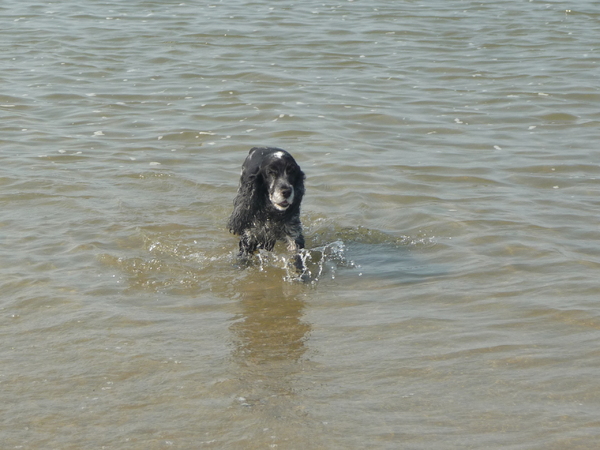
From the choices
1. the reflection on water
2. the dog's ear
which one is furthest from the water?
the dog's ear

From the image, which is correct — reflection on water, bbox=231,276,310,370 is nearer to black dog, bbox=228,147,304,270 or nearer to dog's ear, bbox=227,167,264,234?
black dog, bbox=228,147,304,270

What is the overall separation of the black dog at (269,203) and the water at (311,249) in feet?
0.73

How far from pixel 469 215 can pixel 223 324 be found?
3362 mm

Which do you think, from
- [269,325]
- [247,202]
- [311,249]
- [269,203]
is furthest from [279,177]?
[269,325]

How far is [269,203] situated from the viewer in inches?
288

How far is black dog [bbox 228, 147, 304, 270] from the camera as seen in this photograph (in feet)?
23.3

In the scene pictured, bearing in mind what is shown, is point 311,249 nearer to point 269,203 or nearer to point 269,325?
point 269,203

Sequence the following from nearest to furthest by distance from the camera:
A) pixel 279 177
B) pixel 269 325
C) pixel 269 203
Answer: pixel 269 325
pixel 279 177
pixel 269 203

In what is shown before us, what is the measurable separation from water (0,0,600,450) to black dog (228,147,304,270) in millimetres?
224

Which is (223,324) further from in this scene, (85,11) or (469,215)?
(85,11)

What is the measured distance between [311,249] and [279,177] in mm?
1056

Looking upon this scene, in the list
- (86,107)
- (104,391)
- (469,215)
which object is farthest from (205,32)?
(104,391)

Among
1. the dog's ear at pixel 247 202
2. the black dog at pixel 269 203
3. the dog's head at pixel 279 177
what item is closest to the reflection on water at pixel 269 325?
the black dog at pixel 269 203

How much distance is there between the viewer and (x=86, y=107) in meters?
12.9
